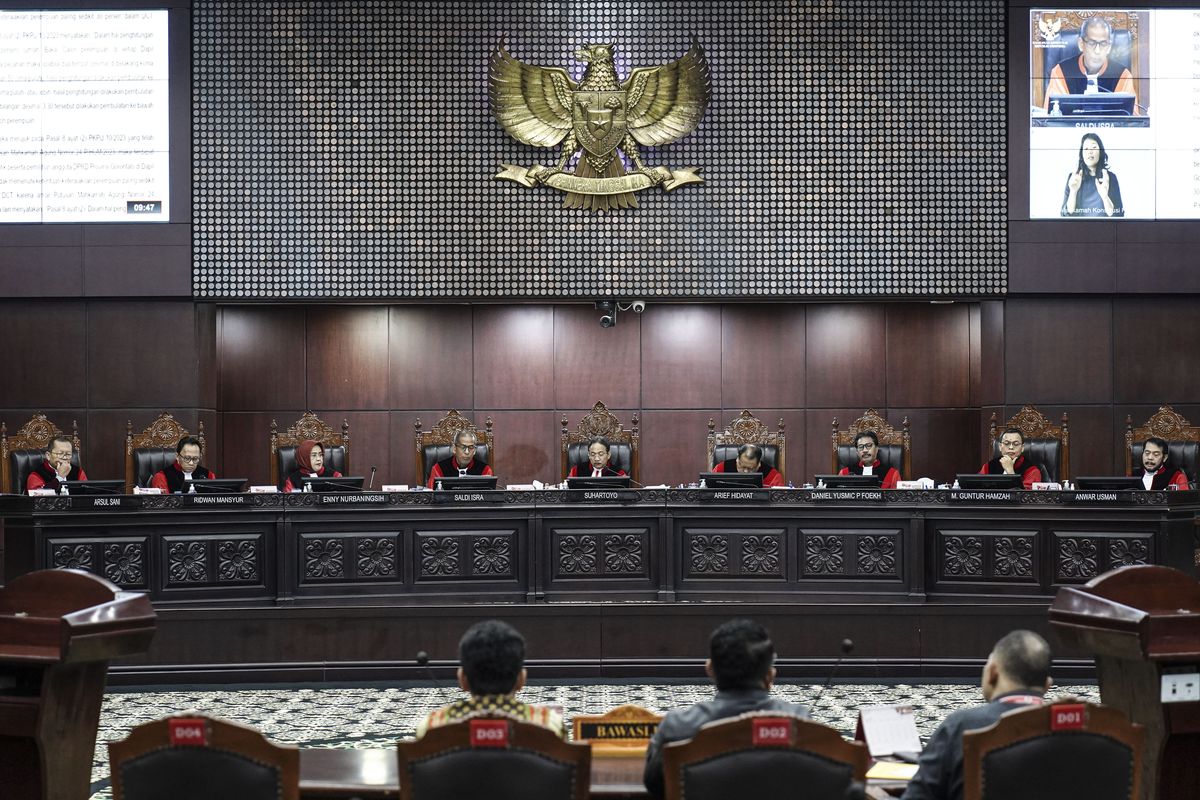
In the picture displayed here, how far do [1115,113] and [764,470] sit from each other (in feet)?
14.6

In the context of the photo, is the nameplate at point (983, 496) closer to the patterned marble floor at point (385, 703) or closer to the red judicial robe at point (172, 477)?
the patterned marble floor at point (385, 703)

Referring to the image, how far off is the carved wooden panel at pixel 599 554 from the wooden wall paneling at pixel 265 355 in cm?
435

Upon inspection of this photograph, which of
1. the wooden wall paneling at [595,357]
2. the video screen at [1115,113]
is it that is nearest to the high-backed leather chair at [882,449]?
the wooden wall paneling at [595,357]

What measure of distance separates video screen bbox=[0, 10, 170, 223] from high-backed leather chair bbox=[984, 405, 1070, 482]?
280 inches

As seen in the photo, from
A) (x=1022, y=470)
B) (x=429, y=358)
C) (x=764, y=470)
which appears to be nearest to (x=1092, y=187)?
(x=1022, y=470)

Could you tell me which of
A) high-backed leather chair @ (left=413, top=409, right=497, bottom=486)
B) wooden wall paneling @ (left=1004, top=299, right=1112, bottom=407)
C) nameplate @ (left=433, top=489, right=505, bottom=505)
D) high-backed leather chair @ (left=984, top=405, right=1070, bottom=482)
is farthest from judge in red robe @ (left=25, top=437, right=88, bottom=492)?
wooden wall paneling @ (left=1004, top=299, right=1112, bottom=407)

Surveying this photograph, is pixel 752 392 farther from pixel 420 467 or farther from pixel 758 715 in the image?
pixel 758 715

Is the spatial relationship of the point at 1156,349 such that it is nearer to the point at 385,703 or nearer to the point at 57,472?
the point at 385,703

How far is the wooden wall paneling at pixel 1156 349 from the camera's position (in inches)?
379

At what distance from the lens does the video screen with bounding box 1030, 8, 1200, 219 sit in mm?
9445

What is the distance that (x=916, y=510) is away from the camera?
6832mm

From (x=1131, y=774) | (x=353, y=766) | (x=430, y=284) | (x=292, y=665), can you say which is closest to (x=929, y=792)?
(x=1131, y=774)

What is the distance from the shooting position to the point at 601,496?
6.96 meters

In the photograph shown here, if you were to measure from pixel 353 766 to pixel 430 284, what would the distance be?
698 centimetres
